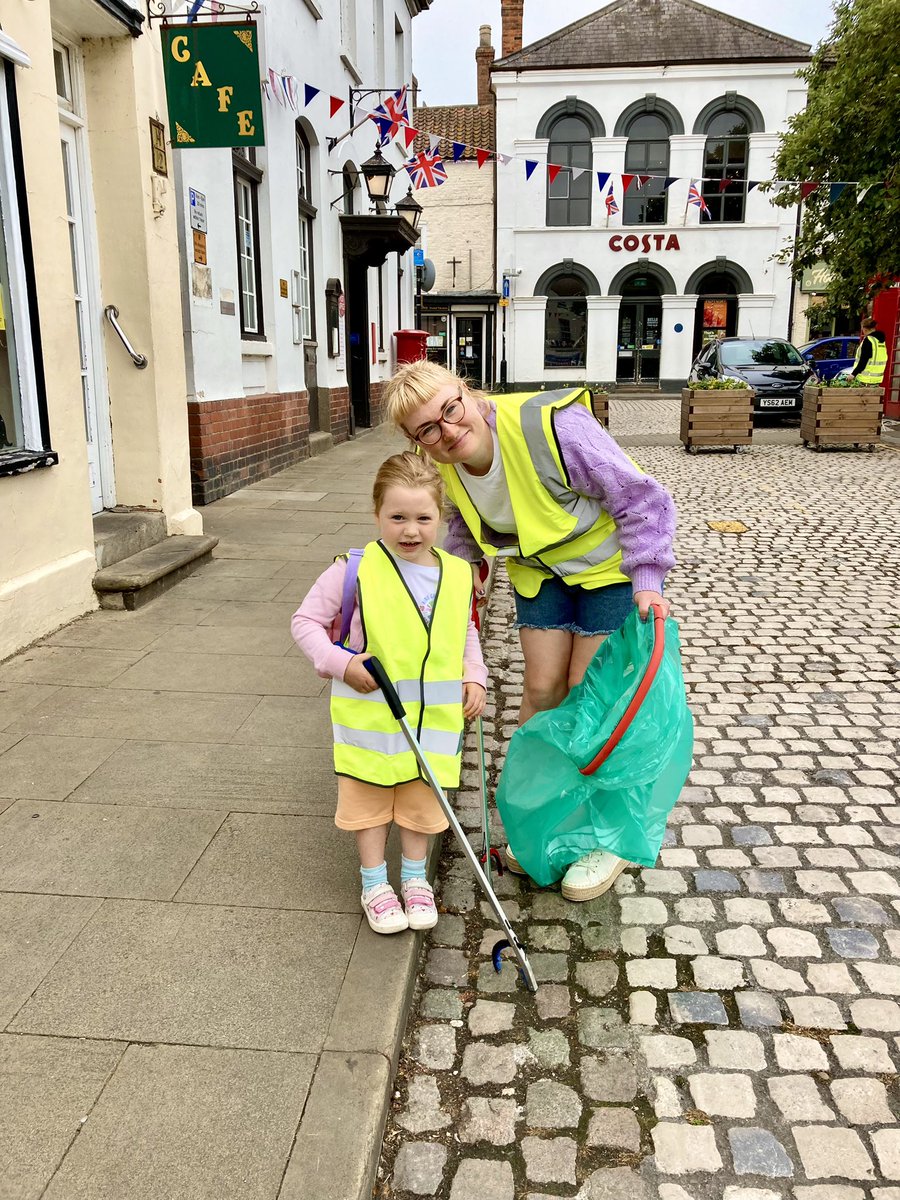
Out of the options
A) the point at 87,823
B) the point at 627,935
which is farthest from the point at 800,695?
the point at 87,823

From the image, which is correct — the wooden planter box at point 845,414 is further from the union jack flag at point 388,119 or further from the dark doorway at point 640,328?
the dark doorway at point 640,328

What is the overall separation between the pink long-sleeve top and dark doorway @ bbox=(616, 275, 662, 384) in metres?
30.5

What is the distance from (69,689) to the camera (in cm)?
439

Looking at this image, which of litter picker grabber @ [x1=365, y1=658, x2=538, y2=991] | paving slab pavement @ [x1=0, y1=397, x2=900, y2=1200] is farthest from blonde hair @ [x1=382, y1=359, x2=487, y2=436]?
paving slab pavement @ [x1=0, y1=397, x2=900, y2=1200]

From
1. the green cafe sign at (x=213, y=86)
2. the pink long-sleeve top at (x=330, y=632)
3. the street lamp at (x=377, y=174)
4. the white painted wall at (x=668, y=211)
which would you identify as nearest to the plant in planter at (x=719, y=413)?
the street lamp at (x=377, y=174)

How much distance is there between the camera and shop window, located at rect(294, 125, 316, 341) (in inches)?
512

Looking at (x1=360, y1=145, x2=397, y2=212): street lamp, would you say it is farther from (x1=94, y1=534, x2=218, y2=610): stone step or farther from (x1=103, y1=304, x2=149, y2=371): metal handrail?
(x1=94, y1=534, x2=218, y2=610): stone step

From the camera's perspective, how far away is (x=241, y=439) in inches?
386

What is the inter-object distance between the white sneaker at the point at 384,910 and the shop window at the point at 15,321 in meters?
3.14

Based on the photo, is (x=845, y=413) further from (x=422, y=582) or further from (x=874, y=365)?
(x=422, y=582)

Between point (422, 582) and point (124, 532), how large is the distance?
4.14 metres

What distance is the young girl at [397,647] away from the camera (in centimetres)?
251

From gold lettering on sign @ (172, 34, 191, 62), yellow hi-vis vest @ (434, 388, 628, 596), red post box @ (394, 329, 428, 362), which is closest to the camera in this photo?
yellow hi-vis vest @ (434, 388, 628, 596)

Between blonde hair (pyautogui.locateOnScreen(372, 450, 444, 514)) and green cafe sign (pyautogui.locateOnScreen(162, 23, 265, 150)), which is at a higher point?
green cafe sign (pyautogui.locateOnScreen(162, 23, 265, 150))
